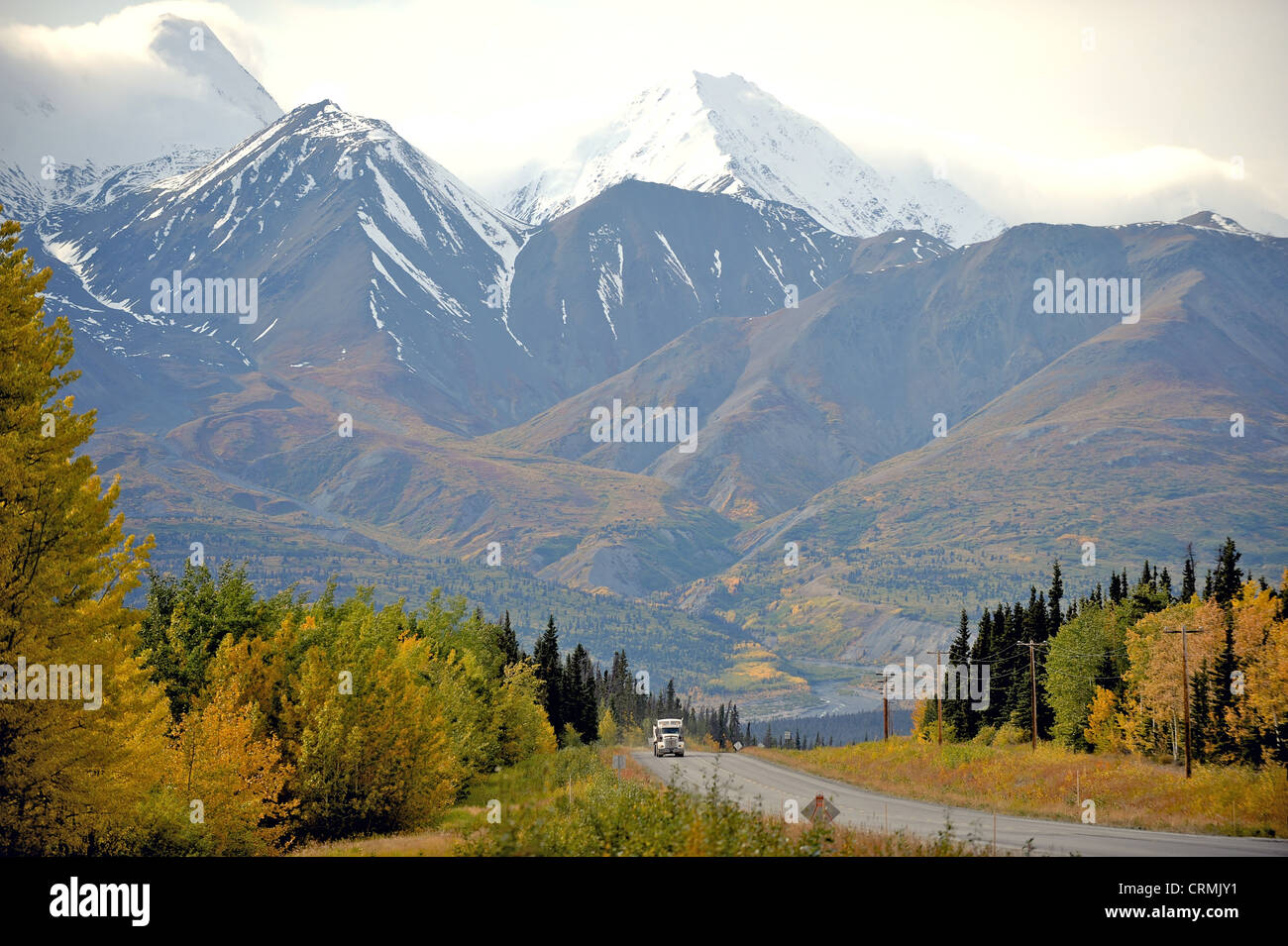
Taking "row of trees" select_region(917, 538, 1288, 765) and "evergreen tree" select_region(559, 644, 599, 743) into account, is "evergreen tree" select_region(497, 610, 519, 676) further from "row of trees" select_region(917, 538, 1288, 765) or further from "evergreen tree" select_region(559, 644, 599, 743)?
"row of trees" select_region(917, 538, 1288, 765)

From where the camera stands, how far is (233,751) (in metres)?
42.9

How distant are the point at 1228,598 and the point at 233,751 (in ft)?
239

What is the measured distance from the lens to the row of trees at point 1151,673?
67562 mm

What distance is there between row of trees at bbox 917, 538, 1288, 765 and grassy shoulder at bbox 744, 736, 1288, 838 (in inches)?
147

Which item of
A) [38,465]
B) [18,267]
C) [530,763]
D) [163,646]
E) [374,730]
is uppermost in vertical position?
[18,267]

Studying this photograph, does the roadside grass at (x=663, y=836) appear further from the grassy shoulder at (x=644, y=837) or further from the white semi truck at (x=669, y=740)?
the white semi truck at (x=669, y=740)

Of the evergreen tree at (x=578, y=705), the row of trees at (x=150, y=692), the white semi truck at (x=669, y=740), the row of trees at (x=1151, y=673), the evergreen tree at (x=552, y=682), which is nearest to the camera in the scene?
the row of trees at (x=150, y=692)

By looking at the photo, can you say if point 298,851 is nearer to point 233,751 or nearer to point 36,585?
point 233,751

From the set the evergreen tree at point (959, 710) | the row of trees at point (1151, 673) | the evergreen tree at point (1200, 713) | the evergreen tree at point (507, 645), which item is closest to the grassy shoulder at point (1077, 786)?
the evergreen tree at point (1200, 713)

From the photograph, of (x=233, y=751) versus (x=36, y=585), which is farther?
(x=233, y=751)

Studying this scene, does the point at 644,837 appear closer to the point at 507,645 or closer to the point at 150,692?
the point at 150,692

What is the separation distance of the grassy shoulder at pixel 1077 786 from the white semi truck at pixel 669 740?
1042 cm
